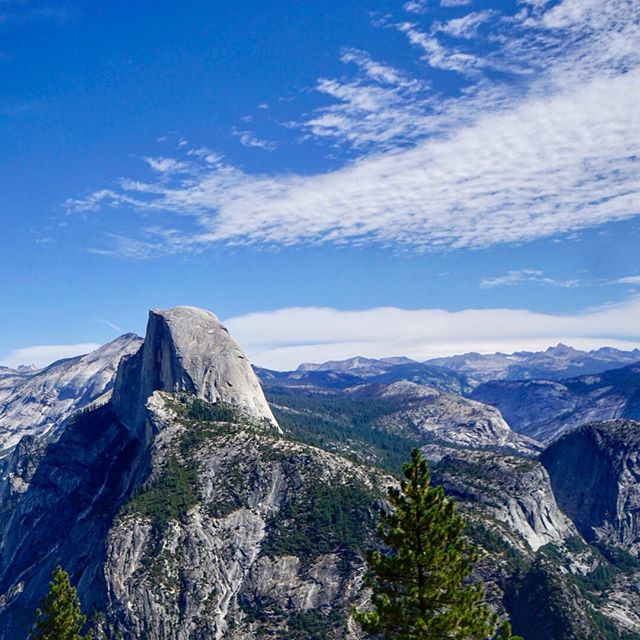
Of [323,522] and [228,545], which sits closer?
[228,545]

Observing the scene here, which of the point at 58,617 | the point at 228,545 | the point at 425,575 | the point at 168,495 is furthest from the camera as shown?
the point at 168,495

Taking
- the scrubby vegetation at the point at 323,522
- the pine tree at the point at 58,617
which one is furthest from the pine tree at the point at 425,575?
the scrubby vegetation at the point at 323,522

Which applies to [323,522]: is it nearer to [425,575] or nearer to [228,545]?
[228,545]

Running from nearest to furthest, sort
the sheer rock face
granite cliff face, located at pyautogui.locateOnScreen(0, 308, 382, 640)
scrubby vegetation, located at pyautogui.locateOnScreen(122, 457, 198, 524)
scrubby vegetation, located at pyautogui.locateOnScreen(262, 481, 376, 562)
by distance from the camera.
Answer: the sheer rock face → granite cliff face, located at pyautogui.locateOnScreen(0, 308, 382, 640) → scrubby vegetation, located at pyautogui.locateOnScreen(262, 481, 376, 562) → scrubby vegetation, located at pyautogui.locateOnScreen(122, 457, 198, 524)

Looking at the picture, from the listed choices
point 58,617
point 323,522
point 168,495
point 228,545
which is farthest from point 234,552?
point 58,617

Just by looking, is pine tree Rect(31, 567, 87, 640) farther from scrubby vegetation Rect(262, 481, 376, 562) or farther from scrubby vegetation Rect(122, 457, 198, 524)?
scrubby vegetation Rect(122, 457, 198, 524)

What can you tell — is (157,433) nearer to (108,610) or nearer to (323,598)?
(108,610)

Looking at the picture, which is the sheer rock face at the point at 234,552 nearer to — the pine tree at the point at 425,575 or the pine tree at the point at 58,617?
the pine tree at the point at 58,617

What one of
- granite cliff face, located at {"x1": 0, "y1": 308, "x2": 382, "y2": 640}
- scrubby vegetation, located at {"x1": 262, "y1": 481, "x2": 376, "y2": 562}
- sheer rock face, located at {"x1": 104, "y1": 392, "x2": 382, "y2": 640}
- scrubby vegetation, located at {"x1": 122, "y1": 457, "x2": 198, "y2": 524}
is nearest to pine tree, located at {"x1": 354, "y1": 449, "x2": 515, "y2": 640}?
sheer rock face, located at {"x1": 104, "y1": 392, "x2": 382, "y2": 640}

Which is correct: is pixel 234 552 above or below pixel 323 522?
below

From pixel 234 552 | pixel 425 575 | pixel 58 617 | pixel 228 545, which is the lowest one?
pixel 234 552

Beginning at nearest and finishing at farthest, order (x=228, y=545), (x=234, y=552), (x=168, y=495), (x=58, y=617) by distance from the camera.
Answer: (x=58, y=617) → (x=234, y=552) → (x=228, y=545) → (x=168, y=495)
